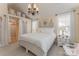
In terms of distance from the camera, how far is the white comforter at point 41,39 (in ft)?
6.66

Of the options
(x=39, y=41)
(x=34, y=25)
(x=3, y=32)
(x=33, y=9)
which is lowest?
(x=39, y=41)

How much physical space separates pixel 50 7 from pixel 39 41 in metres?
0.58

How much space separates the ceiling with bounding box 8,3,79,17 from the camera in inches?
82.0

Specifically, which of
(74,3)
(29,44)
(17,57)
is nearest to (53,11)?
(74,3)

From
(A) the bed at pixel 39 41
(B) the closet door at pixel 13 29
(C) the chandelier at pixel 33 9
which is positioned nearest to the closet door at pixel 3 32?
(B) the closet door at pixel 13 29

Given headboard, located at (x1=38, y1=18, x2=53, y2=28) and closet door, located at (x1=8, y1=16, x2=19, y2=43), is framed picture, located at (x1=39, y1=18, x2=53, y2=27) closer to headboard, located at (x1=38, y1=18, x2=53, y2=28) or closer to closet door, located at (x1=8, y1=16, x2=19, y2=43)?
headboard, located at (x1=38, y1=18, x2=53, y2=28)

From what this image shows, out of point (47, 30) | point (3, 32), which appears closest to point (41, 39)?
point (47, 30)

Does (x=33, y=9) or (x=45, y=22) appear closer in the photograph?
(x=33, y=9)

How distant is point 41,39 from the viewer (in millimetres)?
2039

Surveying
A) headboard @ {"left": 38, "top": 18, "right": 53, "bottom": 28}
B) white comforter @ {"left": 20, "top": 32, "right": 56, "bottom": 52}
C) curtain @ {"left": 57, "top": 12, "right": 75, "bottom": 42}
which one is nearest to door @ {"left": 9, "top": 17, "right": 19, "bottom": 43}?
white comforter @ {"left": 20, "top": 32, "right": 56, "bottom": 52}

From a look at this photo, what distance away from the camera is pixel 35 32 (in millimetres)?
2137

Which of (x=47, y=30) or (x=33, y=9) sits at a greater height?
(x=33, y=9)

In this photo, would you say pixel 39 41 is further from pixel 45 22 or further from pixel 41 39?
pixel 45 22

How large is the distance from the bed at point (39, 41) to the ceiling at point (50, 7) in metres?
0.29
